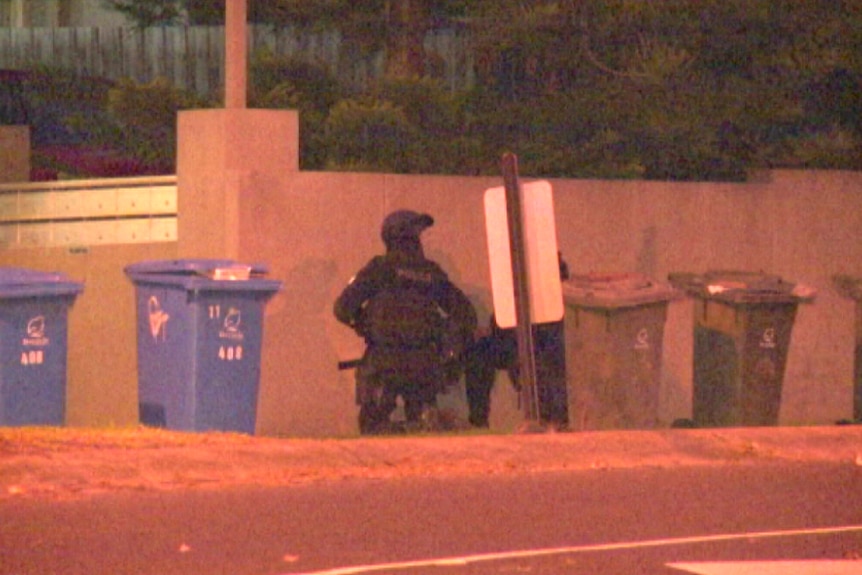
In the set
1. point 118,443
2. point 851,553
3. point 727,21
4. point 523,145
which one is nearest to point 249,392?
point 118,443

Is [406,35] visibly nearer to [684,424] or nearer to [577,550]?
[684,424]

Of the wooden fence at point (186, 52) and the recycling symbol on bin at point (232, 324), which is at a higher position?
the wooden fence at point (186, 52)

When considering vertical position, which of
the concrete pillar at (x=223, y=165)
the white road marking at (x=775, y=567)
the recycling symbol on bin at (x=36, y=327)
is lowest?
the white road marking at (x=775, y=567)

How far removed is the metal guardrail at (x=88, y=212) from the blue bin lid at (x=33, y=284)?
2.60m

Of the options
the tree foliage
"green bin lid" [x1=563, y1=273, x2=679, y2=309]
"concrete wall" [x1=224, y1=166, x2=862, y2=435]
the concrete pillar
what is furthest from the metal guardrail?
the tree foliage

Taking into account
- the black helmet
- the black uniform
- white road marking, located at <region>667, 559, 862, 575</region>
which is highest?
the black helmet

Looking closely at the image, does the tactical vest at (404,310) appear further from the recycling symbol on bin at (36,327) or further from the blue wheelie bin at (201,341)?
the recycling symbol on bin at (36,327)

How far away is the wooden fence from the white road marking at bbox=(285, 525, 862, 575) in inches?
434

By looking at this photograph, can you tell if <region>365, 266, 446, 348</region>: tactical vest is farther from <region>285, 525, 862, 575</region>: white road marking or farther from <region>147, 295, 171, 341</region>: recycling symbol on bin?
<region>285, 525, 862, 575</region>: white road marking

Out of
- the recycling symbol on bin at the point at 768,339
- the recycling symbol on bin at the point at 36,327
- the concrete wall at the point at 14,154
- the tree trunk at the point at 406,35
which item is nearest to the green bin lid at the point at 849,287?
the recycling symbol on bin at the point at 768,339

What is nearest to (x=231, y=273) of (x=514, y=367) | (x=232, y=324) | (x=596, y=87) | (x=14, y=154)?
(x=232, y=324)

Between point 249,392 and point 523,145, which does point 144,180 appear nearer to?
point 249,392

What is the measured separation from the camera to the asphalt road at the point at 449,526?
23.7 ft

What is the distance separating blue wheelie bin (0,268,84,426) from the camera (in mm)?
10094
